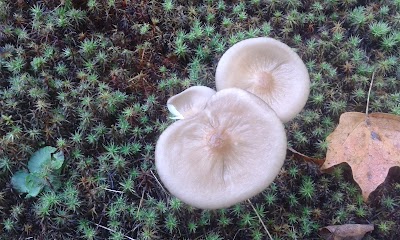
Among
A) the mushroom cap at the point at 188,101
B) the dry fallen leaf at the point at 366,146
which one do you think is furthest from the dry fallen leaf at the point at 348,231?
the mushroom cap at the point at 188,101

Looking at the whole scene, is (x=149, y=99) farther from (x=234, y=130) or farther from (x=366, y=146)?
(x=366, y=146)

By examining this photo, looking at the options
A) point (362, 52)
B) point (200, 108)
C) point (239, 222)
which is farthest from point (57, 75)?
point (362, 52)

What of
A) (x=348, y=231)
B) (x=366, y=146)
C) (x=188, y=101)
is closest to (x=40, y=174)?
(x=188, y=101)

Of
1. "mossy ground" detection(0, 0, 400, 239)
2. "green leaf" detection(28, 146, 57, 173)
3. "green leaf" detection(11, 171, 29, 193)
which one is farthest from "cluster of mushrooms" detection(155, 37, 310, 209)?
"green leaf" detection(11, 171, 29, 193)

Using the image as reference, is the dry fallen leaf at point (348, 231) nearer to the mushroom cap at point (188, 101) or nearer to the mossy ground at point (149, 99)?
the mossy ground at point (149, 99)

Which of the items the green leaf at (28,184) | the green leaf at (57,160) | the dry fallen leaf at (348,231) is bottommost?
the dry fallen leaf at (348,231)

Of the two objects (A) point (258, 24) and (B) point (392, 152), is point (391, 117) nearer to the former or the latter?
(B) point (392, 152)
